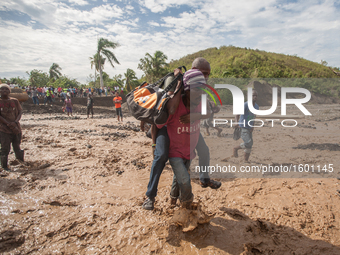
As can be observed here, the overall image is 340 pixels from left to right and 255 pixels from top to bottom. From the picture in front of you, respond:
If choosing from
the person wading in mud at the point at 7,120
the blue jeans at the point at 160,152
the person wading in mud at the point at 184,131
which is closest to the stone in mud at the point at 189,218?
the person wading in mud at the point at 184,131

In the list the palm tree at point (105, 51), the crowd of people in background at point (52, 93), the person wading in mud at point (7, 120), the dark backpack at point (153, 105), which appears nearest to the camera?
the dark backpack at point (153, 105)

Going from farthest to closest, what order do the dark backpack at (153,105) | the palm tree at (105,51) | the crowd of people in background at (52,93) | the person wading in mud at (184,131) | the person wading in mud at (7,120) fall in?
the palm tree at (105,51), the crowd of people in background at (52,93), the person wading in mud at (7,120), the person wading in mud at (184,131), the dark backpack at (153,105)

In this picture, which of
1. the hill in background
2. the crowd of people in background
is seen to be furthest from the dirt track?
the hill in background

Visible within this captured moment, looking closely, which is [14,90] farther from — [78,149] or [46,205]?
[46,205]

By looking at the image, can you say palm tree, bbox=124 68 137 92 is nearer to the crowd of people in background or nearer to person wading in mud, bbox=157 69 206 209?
the crowd of people in background

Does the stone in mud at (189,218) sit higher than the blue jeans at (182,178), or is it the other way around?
the blue jeans at (182,178)

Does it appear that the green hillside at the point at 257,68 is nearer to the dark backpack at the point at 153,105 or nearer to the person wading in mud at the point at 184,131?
the person wading in mud at the point at 184,131

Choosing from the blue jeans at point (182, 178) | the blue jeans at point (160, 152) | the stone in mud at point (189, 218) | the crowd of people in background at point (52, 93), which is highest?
the crowd of people in background at point (52, 93)

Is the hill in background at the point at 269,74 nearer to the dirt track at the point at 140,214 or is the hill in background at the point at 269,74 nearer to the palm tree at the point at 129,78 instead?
the palm tree at the point at 129,78

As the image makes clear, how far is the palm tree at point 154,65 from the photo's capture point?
2631cm

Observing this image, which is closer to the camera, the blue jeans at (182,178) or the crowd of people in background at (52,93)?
the blue jeans at (182,178)

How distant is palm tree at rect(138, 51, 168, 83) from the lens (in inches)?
1036

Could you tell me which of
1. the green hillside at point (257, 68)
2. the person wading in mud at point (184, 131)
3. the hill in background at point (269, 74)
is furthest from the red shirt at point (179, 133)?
the green hillside at point (257, 68)

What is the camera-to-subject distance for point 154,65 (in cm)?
2664
